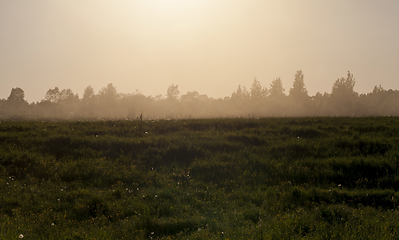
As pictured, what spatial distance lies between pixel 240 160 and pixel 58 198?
7691 mm

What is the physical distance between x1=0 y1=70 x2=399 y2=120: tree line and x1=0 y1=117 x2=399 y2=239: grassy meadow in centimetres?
4189

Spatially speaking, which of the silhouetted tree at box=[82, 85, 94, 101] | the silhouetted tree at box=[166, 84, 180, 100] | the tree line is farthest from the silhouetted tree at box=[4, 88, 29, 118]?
the silhouetted tree at box=[166, 84, 180, 100]

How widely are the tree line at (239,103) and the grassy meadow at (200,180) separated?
1649 inches

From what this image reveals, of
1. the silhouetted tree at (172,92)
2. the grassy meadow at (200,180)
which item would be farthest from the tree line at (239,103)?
the grassy meadow at (200,180)

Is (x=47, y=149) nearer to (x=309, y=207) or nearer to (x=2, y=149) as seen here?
(x=2, y=149)

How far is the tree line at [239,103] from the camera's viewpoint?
211 ft

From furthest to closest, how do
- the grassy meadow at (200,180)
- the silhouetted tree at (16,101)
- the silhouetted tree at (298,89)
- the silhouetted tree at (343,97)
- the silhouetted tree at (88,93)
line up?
the silhouetted tree at (88,93) → the silhouetted tree at (16,101) → the silhouetted tree at (298,89) → the silhouetted tree at (343,97) → the grassy meadow at (200,180)

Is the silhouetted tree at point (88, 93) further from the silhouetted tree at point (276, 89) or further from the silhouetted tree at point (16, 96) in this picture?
the silhouetted tree at point (276, 89)

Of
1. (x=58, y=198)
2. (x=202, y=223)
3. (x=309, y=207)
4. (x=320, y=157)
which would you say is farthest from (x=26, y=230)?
(x=320, y=157)

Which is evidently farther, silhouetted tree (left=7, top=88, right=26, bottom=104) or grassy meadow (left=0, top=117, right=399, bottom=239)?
silhouetted tree (left=7, top=88, right=26, bottom=104)

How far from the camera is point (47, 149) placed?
1209 centimetres

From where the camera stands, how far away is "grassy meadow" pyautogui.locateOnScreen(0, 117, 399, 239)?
242 inches

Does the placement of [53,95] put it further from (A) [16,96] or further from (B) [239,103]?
(B) [239,103]

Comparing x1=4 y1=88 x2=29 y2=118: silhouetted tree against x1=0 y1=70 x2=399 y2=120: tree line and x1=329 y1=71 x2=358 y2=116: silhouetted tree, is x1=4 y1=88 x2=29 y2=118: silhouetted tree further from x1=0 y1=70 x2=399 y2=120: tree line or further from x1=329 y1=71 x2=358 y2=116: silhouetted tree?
x1=329 y1=71 x2=358 y2=116: silhouetted tree
